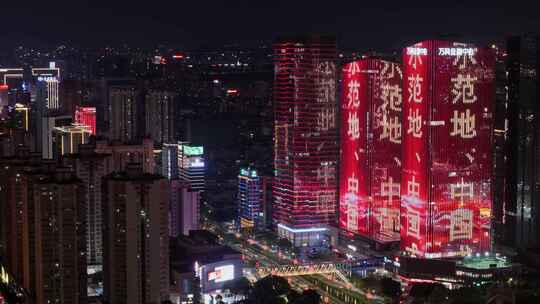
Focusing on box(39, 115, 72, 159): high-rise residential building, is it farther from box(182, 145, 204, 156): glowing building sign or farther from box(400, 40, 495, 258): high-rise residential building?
box(400, 40, 495, 258): high-rise residential building

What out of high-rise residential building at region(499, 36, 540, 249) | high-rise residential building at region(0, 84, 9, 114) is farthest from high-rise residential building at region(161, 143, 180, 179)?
high-rise residential building at region(0, 84, 9, 114)

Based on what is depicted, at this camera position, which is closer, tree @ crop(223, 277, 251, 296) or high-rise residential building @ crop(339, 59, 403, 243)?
tree @ crop(223, 277, 251, 296)

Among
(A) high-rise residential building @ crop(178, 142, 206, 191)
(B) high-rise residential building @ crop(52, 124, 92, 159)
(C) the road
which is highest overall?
(B) high-rise residential building @ crop(52, 124, 92, 159)

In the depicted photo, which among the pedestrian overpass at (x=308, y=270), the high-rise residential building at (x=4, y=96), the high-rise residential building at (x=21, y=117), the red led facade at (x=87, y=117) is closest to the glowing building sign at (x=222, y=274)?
the pedestrian overpass at (x=308, y=270)

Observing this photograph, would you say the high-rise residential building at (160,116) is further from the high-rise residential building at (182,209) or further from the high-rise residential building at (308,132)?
the high-rise residential building at (182,209)

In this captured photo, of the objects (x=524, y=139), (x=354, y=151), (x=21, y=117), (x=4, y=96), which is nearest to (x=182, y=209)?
(x=354, y=151)

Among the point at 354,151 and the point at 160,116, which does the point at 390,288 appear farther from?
the point at 160,116

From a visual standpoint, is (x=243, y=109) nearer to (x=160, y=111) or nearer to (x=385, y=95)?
(x=160, y=111)

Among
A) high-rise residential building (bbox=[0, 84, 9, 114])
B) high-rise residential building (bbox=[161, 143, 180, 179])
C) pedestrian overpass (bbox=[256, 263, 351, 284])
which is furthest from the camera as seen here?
high-rise residential building (bbox=[0, 84, 9, 114])
